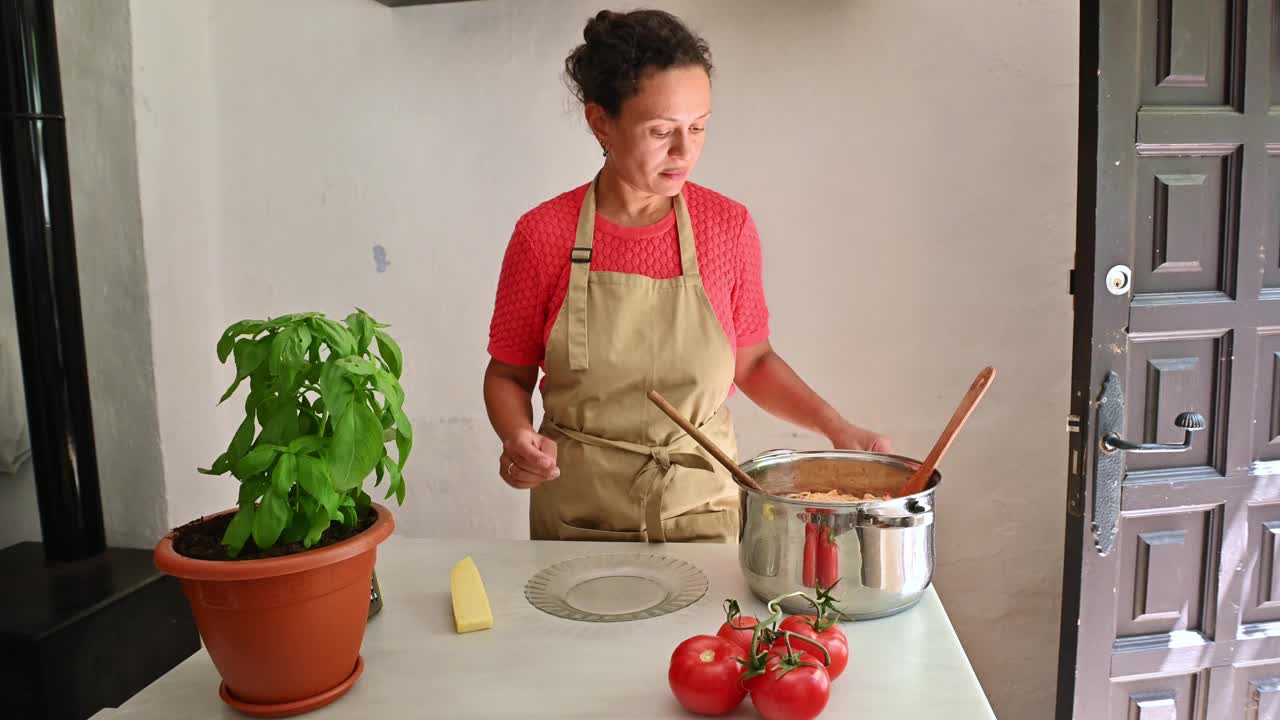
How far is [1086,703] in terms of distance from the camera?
85.0 inches

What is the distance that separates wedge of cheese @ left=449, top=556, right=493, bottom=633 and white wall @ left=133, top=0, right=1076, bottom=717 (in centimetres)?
145

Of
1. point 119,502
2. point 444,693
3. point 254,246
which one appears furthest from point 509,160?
point 444,693

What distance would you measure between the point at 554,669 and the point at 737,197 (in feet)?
5.74

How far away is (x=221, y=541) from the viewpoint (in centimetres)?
112

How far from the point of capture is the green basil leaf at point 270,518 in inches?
40.9

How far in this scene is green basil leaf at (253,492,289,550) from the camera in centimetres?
104

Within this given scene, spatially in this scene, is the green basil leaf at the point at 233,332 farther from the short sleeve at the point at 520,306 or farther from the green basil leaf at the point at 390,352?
the short sleeve at the point at 520,306

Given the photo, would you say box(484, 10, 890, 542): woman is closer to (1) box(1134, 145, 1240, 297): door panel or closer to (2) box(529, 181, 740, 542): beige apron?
(2) box(529, 181, 740, 542): beige apron

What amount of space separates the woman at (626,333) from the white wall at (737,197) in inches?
30.2

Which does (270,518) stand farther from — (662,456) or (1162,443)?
(1162,443)

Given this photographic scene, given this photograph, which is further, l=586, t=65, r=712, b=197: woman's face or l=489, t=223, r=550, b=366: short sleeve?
l=489, t=223, r=550, b=366: short sleeve

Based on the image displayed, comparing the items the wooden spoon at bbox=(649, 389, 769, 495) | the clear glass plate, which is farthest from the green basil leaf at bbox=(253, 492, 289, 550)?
the wooden spoon at bbox=(649, 389, 769, 495)

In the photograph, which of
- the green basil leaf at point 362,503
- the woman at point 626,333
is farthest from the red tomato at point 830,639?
the woman at point 626,333

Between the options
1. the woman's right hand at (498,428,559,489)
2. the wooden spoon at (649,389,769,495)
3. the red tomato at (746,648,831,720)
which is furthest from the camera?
the woman's right hand at (498,428,559,489)
